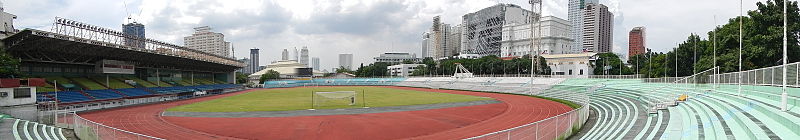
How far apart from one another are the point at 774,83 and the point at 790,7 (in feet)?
54.8

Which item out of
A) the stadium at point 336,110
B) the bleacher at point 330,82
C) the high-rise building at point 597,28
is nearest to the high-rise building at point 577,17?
the high-rise building at point 597,28

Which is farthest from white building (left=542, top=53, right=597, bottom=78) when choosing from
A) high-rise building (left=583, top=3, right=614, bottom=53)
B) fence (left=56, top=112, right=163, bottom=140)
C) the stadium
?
fence (left=56, top=112, right=163, bottom=140)

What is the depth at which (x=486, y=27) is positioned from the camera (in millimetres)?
171250

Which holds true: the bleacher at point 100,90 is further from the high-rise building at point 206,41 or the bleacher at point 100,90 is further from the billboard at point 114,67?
the high-rise building at point 206,41

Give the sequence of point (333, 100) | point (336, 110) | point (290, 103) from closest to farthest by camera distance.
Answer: point (336, 110), point (290, 103), point (333, 100)

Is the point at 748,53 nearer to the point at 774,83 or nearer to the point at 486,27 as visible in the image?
the point at 774,83

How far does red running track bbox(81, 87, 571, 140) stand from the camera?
18.6m

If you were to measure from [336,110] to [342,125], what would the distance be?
7.43m

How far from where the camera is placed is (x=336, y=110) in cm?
2852

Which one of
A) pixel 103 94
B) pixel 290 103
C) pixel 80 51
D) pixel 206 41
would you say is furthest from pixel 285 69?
pixel 290 103

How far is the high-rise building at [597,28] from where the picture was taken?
185250 millimetres

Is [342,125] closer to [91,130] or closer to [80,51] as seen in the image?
[91,130]

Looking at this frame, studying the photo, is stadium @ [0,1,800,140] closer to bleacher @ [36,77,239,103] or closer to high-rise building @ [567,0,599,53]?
bleacher @ [36,77,239,103]

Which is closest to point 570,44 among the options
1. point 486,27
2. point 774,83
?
point 486,27
